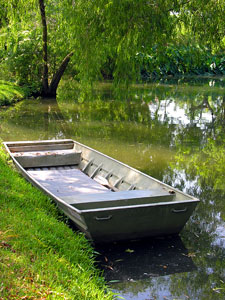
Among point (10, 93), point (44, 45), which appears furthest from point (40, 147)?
point (44, 45)

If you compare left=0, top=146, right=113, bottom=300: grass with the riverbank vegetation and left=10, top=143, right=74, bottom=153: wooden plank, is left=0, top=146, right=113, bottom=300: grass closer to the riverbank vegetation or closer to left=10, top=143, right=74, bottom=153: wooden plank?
left=10, top=143, right=74, bottom=153: wooden plank

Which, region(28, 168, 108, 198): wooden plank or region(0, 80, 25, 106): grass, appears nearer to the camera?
region(28, 168, 108, 198): wooden plank

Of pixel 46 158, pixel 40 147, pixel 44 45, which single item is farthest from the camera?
pixel 44 45

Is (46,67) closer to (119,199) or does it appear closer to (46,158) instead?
(46,158)

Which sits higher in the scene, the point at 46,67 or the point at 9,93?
the point at 46,67

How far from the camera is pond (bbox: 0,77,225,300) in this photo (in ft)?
17.0

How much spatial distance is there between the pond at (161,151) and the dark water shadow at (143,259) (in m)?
0.01

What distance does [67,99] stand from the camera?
→ 21.6 m

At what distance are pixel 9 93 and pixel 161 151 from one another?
1012 centimetres

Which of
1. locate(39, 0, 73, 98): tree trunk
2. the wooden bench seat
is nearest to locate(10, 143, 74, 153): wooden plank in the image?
the wooden bench seat

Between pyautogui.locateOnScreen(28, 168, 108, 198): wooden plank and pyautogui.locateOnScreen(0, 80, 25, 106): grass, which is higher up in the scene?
pyautogui.locateOnScreen(0, 80, 25, 106): grass

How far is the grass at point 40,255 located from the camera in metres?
3.83

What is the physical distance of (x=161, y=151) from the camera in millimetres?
11461

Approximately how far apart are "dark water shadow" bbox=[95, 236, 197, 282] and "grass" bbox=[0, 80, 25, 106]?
13.9m
